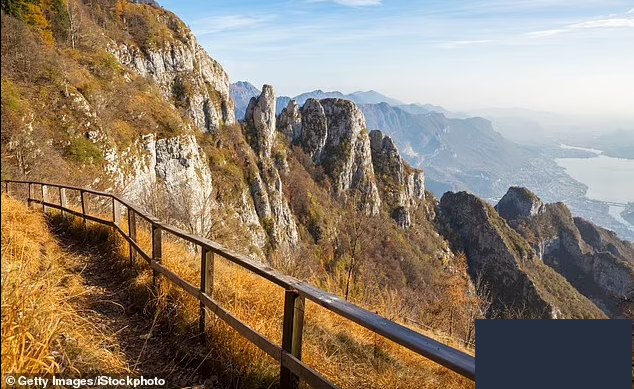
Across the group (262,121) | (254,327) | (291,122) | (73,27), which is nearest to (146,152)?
(73,27)

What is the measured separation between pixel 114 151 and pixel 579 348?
35.5 metres

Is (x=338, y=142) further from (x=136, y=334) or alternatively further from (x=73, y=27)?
(x=136, y=334)

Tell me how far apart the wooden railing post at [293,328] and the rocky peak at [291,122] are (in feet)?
345

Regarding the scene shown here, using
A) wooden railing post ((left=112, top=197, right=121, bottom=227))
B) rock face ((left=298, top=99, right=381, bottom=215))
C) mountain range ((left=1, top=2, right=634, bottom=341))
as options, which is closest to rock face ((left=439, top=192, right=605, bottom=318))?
mountain range ((left=1, top=2, right=634, bottom=341))

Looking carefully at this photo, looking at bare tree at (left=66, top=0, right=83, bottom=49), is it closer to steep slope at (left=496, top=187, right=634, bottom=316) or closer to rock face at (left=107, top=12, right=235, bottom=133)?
rock face at (left=107, top=12, right=235, bottom=133)

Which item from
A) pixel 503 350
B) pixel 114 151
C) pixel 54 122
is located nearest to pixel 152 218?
pixel 503 350

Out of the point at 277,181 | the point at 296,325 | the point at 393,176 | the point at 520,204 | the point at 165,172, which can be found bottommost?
the point at 520,204

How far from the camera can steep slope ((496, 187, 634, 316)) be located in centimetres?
11288

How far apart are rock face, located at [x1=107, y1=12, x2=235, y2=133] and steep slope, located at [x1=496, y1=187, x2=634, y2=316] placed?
335 feet

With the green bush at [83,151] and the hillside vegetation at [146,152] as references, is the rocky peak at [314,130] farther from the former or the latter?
the green bush at [83,151]

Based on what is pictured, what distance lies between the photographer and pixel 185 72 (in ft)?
255

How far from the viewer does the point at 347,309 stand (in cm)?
278

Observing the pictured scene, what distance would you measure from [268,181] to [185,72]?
1059 inches

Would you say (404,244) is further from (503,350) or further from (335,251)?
(503,350)
